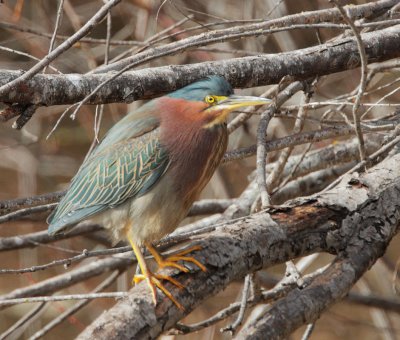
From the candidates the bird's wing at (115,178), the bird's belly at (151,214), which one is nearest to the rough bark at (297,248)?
the bird's belly at (151,214)

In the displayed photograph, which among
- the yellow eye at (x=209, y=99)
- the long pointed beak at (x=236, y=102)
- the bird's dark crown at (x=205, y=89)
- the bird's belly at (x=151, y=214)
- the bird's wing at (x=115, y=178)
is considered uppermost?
the bird's dark crown at (x=205, y=89)

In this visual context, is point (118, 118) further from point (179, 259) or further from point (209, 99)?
point (179, 259)

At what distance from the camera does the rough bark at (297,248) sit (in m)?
1.92

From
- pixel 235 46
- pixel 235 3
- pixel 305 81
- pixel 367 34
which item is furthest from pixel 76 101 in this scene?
pixel 235 3

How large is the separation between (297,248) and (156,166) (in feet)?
2.04

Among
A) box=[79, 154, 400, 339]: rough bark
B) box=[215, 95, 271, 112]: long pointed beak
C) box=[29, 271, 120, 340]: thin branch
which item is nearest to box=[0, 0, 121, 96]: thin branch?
box=[79, 154, 400, 339]: rough bark

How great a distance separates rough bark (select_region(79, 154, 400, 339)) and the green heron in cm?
33

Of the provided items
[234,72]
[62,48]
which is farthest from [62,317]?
[62,48]

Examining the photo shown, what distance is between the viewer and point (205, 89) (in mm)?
2535

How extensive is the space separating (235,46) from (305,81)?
2056 mm

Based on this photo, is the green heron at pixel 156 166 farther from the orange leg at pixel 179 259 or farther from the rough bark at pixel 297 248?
the rough bark at pixel 297 248

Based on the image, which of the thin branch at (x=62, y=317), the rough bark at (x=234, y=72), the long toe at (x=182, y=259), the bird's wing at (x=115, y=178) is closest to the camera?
the long toe at (x=182, y=259)

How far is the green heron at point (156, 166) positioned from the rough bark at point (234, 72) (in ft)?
0.33

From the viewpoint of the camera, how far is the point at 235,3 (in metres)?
5.32
